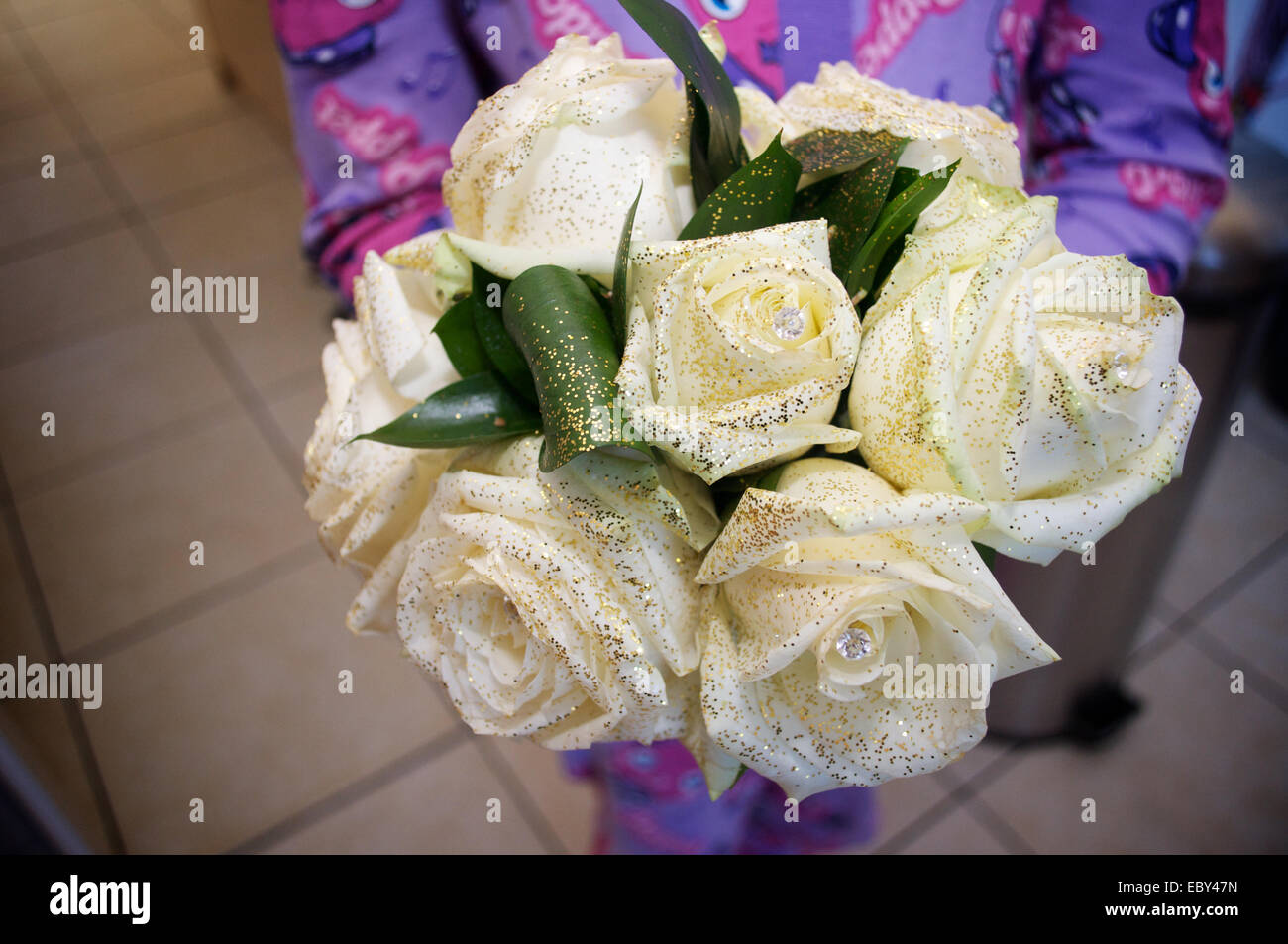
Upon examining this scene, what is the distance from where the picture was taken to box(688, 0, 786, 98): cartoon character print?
0.55 metres

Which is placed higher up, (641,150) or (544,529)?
(641,150)

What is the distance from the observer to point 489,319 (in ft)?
1.16

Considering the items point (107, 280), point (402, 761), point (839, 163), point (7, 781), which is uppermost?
point (839, 163)

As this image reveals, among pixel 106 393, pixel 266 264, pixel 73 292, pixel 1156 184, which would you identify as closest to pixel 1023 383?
pixel 1156 184

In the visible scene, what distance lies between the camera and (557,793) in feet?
3.87

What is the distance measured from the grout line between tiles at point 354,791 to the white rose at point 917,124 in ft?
3.46

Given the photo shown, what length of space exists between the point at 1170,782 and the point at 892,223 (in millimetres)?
1152

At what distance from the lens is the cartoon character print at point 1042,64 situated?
0.58 metres

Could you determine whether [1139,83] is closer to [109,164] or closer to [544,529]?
[544,529]

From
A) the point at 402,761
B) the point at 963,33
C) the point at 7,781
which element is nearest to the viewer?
the point at 963,33

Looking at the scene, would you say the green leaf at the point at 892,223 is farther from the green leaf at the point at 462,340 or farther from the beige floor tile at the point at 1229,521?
the beige floor tile at the point at 1229,521

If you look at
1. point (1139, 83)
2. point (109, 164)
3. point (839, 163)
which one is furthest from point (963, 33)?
point (109, 164)

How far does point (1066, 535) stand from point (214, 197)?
2213 millimetres

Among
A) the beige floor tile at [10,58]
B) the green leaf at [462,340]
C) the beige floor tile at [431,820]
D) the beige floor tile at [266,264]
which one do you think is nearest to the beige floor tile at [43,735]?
the beige floor tile at [431,820]
